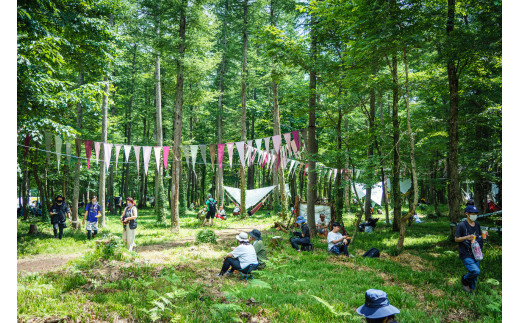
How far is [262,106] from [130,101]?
36.0ft

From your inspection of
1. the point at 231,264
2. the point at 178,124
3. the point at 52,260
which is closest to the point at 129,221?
the point at 52,260

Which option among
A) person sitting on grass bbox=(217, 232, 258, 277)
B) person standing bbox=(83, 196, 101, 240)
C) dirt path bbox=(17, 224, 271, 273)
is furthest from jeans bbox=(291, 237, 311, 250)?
person standing bbox=(83, 196, 101, 240)

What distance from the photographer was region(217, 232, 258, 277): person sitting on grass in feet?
19.8

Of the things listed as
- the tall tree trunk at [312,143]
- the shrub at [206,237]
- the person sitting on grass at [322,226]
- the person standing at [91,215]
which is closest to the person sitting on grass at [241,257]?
the shrub at [206,237]

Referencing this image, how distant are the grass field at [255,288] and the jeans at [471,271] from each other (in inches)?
5.7

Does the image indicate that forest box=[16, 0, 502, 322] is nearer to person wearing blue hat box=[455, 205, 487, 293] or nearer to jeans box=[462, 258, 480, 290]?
jeans box=[462, 258, 480, 290]

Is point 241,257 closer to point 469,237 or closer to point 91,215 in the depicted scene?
point 469,237

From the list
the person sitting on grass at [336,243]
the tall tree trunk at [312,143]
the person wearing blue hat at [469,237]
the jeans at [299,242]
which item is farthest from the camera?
the tall tree trunk at [312,143]

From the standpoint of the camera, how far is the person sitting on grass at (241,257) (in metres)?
6.04

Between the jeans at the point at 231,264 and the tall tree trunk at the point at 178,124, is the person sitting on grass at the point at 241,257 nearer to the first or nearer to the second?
the jeans at the point at 231,264

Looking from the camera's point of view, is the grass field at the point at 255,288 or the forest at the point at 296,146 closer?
the grass field at the point at 255,288

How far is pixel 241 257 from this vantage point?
19.9 ft
